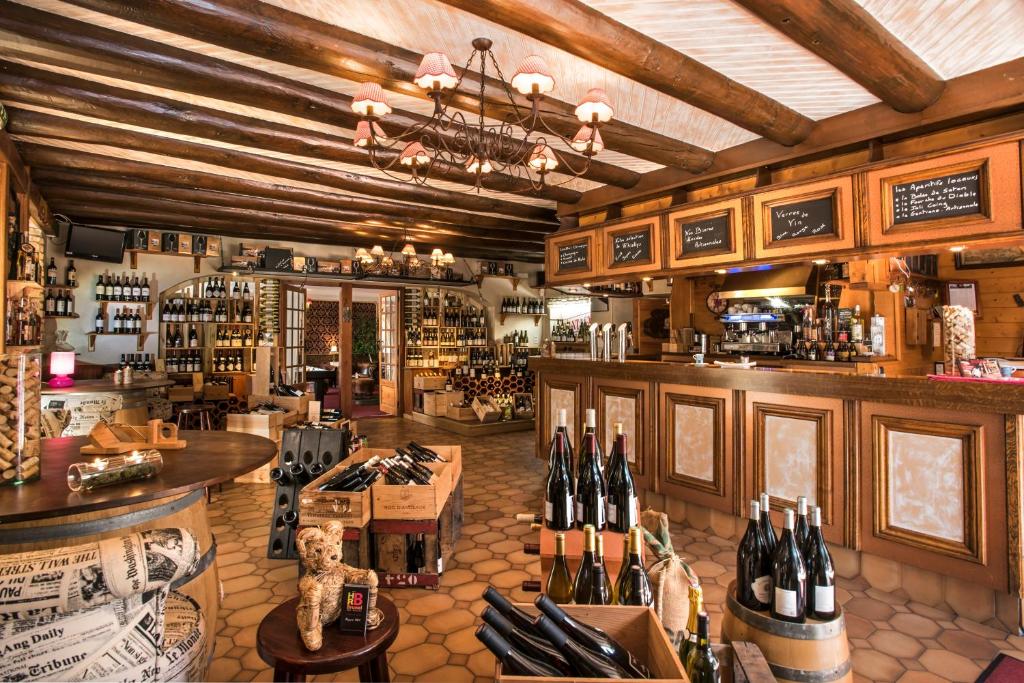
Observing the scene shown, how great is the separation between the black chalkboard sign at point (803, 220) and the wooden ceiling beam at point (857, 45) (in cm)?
78

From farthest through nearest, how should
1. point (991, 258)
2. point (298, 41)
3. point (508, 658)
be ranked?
point (991, 258) < point (298, 41) < point (508, 658)

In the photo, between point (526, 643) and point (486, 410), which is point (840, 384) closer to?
point (526, 643)

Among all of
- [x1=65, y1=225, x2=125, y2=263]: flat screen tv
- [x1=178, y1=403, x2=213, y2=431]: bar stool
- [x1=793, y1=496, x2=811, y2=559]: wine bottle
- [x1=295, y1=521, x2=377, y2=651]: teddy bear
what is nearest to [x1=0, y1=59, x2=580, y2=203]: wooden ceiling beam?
[x1=295, y1=521, x2=377, y2=651]: teddy bear

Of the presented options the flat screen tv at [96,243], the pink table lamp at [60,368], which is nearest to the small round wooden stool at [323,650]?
the pink table lamp at [60,368]

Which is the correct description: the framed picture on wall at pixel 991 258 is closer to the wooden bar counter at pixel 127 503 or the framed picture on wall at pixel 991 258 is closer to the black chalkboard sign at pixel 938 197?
the black chalkboard sign at pixel 938 197

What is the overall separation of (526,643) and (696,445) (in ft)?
10.7

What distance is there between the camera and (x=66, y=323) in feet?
23.6

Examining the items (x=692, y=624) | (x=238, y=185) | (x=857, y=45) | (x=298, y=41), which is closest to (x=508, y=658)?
(x=692, y=624)

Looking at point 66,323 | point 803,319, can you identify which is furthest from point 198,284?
point 803,319

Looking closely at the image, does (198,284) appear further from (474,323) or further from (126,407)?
(474,323)

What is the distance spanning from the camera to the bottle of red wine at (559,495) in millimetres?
2041

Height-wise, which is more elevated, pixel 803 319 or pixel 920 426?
pixel 803 319

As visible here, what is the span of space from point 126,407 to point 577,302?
8.91m

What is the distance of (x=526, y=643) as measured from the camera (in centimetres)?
120
